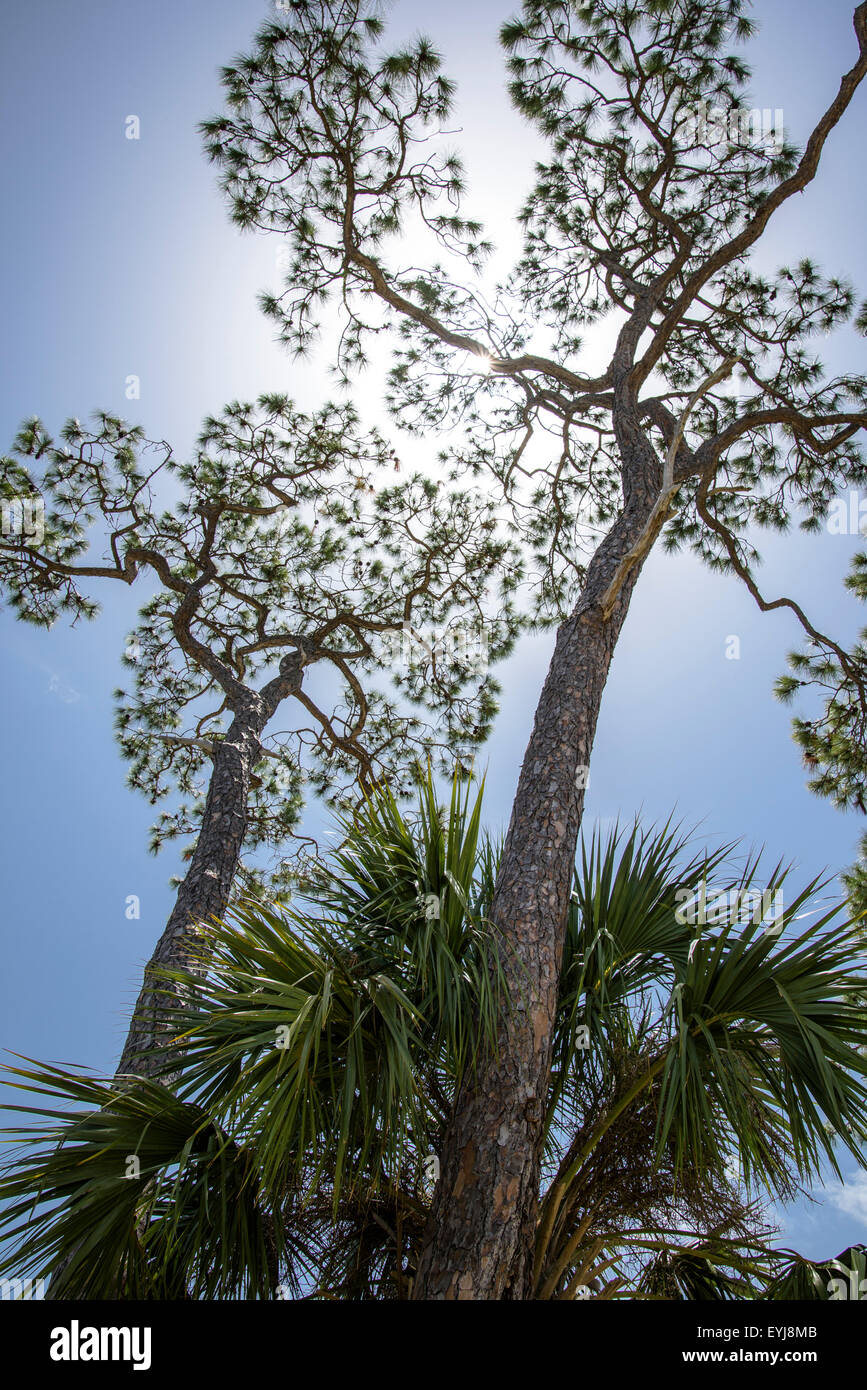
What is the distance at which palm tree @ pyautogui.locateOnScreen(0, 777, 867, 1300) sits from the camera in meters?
2.46

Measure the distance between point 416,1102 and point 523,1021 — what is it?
566 mm

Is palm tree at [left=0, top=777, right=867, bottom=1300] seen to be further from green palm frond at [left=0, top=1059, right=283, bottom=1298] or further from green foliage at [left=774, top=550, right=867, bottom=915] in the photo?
green foliage at [left=774, top=550, right=867, bottom=915]

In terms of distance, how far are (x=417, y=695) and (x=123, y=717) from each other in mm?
3068

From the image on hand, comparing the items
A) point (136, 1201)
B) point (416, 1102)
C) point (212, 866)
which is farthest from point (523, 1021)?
point (212, 866)

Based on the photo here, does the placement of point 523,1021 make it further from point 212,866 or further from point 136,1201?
point 212,866

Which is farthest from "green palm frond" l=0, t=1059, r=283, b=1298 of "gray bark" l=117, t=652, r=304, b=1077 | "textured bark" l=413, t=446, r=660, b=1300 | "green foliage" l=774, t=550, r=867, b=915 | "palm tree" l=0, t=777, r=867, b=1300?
"green foliage" l=774, t=550, r=867, b=915

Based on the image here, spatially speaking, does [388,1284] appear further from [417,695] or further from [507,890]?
[417,695]

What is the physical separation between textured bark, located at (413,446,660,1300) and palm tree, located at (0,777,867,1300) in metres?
0.11

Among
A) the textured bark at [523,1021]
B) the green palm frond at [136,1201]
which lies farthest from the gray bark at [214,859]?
the textured bark at [523,1021]

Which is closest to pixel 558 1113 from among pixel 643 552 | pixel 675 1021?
pixel 675 1021

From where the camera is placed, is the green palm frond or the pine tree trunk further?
the pine tree trunk

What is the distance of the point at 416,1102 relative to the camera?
2.52 m

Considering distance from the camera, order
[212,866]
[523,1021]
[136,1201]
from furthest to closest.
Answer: [212,866], [523,1021], [136,1201]

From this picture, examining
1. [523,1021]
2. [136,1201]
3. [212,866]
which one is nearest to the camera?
[136,1201]
